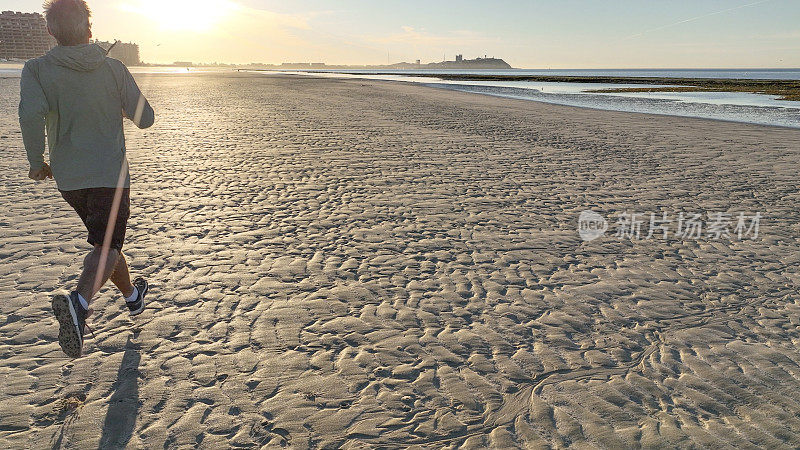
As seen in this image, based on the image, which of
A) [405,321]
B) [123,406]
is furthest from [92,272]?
[405,321]

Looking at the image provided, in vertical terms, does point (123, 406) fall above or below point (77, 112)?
below

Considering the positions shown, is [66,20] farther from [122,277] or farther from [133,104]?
[122,277]

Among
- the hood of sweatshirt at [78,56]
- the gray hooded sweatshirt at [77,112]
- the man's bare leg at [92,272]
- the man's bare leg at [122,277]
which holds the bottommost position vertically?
the man's bare leg at [122,277]

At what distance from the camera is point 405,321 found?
12.3 feet

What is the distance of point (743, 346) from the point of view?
11.5ft

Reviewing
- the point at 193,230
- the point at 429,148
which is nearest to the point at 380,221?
the point at 193,230

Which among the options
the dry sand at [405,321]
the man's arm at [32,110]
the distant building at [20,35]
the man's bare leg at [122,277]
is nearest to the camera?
the dry sand at [405,321]

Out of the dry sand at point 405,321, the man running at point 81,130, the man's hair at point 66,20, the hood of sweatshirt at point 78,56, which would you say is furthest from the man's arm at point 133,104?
the dry sand at point 405,321

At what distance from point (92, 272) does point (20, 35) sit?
8484 inches

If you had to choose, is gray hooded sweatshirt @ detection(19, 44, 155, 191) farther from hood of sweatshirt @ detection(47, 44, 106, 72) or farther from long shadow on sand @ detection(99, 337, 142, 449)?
long shadow on sand @ detection(99, 337, 142, 449)

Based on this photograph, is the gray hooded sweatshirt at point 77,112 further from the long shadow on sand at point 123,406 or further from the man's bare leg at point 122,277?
the long shadow on sand at point 123,406

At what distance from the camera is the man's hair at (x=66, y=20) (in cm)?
277

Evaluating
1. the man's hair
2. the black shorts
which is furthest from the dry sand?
the man's hair

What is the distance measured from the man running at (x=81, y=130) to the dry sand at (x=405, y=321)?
0.54 meters
